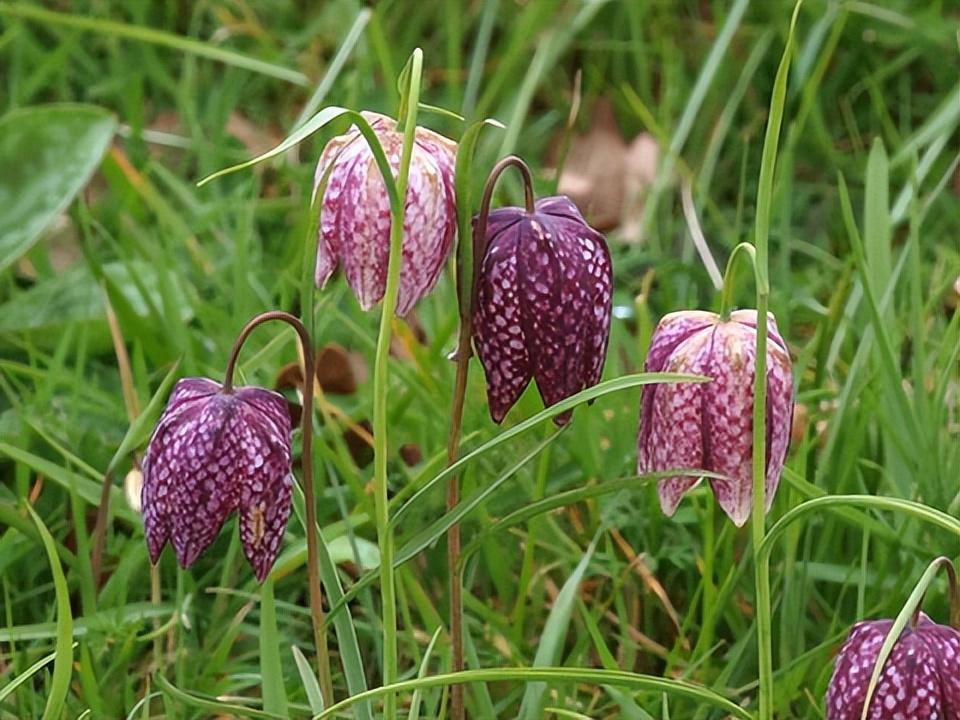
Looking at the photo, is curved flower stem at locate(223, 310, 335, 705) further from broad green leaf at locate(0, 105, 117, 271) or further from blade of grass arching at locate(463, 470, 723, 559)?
broad green leaf at locate(0, 105, 117, 271)

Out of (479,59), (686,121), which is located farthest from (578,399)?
(479,59)

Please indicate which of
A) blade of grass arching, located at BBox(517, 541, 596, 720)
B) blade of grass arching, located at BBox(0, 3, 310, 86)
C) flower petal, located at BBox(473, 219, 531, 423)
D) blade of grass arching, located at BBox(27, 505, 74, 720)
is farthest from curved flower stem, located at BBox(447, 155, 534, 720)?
blade of grass arching, located at BBox(0, 3, 310, 86)

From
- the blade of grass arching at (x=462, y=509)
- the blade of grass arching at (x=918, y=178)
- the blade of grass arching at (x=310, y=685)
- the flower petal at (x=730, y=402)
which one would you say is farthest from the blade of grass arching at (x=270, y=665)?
the blade of grass arching at (x=918, y=178)

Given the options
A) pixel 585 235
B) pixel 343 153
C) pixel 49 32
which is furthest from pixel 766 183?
pixel 49 32

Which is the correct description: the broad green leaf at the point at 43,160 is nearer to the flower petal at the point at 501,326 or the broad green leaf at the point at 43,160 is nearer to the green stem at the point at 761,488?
the flower petal at the point at 501,326

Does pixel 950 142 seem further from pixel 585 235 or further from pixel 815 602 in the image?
pixel 585 235
